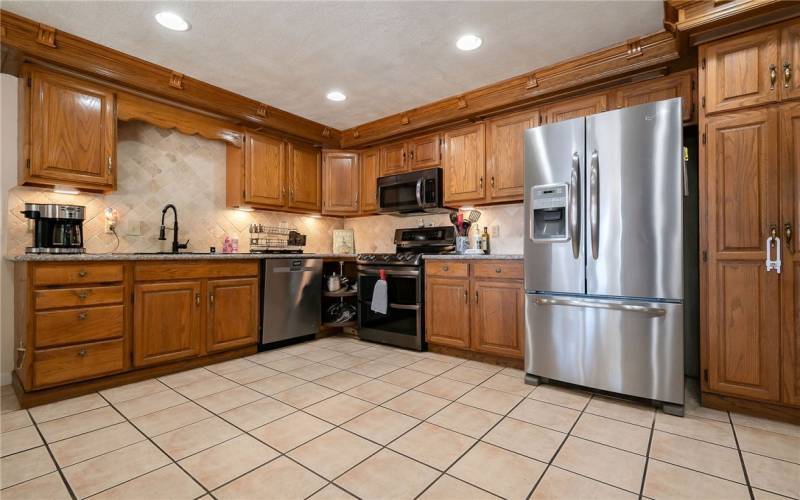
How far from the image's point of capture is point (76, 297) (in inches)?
94.4

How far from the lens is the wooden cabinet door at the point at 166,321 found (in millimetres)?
2684

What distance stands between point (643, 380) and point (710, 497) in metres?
0.88

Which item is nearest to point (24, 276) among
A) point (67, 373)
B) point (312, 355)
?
point (67, 373)

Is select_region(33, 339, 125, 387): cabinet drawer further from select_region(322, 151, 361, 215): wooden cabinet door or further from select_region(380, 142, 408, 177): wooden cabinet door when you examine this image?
select_region(380, 142, 408, 177): wooden cabinet door

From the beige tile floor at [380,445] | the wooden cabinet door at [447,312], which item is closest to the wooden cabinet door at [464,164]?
the wooden cabinet door at [447,312]

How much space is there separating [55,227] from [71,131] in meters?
0.71

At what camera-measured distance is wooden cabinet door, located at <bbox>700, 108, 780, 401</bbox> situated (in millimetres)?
2064

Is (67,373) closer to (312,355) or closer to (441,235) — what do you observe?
(312,355)

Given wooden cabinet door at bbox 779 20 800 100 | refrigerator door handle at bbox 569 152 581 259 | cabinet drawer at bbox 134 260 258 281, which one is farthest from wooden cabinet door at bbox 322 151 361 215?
wooden cabinet door at bbox 779 20 800 100

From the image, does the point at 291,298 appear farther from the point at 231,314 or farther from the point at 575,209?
the point at 575,209

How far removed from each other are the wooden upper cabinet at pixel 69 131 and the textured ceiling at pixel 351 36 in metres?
0.40

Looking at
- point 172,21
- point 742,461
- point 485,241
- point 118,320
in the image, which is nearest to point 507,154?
point 485,241

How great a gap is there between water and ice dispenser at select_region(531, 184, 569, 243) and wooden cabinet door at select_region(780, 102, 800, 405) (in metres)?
1.08

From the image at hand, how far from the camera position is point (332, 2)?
223cm
